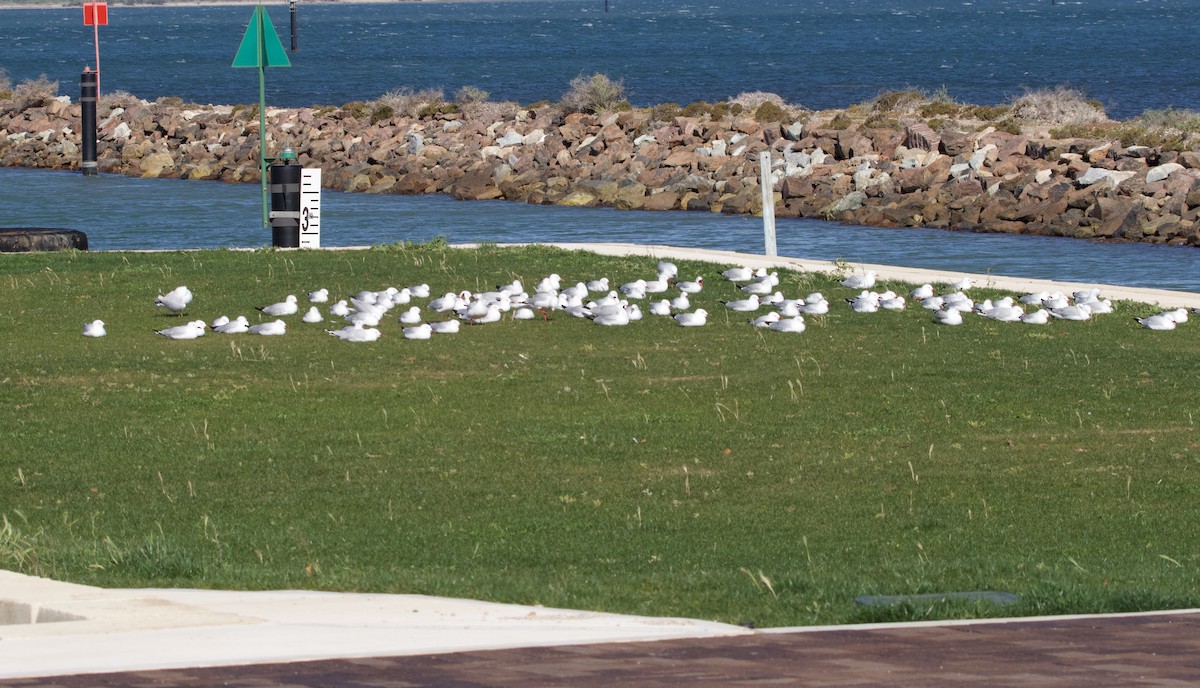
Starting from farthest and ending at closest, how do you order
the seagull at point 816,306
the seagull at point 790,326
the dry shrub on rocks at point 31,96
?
the dry shrub on rocks at point 31,96
the seagull at point 816,306
the seagull at point 790,326

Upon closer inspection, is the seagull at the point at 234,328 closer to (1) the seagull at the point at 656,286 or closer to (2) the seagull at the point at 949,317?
(1) the seagull at the point at 656,286

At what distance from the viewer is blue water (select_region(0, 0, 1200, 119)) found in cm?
8619

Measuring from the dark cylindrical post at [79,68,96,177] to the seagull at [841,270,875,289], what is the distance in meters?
26.2

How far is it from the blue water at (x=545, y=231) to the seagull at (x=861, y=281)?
7.91m

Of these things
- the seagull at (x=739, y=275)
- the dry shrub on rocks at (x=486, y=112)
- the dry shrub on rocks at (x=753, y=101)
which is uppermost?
the seagull at (x=739, y=275)

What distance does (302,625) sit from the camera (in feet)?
23.7

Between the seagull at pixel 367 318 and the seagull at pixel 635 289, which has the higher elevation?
the seagull at pixel 367 318

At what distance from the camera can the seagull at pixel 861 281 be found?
66.5 ft

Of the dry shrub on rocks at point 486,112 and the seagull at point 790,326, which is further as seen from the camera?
the dry shrub on rocks at point 486,112

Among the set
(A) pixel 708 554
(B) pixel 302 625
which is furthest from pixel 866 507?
(B) pixel 302 625

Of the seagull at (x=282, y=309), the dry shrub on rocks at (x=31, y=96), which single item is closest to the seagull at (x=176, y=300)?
the seagull at (x=282, y=309)

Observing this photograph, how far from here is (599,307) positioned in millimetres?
18047

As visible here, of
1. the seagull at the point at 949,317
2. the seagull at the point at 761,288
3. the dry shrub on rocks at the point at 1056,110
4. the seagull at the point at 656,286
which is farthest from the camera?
the dry shrub on rocks at the point at 1056,110

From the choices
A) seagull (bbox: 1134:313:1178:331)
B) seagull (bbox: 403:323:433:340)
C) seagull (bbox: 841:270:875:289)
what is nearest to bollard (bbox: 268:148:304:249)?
seagull (bbox: 403:323:433:340)
